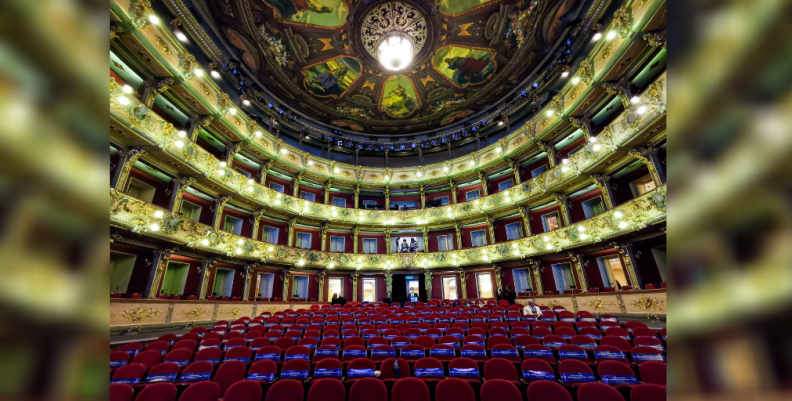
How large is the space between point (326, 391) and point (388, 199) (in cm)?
1708

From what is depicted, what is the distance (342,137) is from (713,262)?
21934mm

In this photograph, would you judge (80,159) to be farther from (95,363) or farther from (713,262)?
(713,262)

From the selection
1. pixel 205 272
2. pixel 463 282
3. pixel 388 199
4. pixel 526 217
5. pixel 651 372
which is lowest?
pixel 651 372

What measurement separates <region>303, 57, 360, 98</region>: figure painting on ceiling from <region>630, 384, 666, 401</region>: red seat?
18.3m

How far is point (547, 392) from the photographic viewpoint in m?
3.97

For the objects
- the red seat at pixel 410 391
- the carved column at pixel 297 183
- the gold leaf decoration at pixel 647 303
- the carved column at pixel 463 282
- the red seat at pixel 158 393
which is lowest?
the red seat at pixel 410 391

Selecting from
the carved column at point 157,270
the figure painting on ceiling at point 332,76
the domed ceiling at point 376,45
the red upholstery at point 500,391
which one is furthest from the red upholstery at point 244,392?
the figure painting on ceiling at point 332,76

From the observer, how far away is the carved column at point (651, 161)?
10571mm

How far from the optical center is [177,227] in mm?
11359

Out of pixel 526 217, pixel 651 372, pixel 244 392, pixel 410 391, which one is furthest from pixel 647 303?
pixel 244 392

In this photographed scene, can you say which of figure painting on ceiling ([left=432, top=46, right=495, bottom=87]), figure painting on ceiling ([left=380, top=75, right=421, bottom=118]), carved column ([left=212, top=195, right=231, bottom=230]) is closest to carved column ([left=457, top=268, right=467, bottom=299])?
figure painting on ceiling ([left=380, top=75, right=421, bottom=118])

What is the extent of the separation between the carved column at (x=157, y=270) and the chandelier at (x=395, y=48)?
1383 cm

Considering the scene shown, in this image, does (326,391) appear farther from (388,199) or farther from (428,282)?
(388,199)

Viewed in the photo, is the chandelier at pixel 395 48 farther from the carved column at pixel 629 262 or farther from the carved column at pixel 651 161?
the carved column at pixel 629 262
